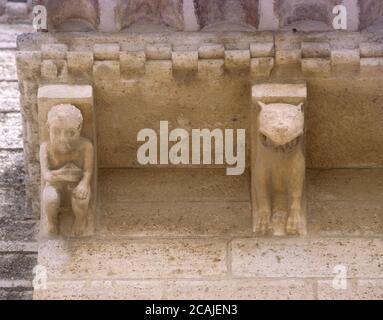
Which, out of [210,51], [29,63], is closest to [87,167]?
[29,63]

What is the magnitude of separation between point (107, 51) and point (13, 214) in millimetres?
1058

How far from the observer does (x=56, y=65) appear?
524cm

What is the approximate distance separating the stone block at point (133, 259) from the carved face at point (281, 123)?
1.83 ft

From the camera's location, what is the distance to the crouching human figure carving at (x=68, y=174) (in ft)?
17.0

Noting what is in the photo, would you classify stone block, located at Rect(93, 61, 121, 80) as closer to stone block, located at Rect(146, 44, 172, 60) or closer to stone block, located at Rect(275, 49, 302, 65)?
stone block, located at Rect(146, 44, 172, 60)

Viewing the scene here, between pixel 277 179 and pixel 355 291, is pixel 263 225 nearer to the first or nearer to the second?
pixel 277 179

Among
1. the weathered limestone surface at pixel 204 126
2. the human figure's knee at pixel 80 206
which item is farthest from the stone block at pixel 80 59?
the human figure's knee at pixel 80 206

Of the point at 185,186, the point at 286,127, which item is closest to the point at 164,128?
the point at 185,186

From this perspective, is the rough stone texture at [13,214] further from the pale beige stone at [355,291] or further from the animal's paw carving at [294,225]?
the pale beige stone at [355,291]

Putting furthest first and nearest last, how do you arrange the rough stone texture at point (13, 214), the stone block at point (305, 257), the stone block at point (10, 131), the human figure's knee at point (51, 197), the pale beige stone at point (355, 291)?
the stone block at point (10, 131), the rough stone texture at point (13, 214), the human figure's knee at point (51, 197), the stone block at point (305, 257), the pale beige stone at point (355, 291)

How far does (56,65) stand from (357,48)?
1.35 metres

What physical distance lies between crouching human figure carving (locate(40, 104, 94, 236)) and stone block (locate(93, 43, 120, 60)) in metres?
0.27
